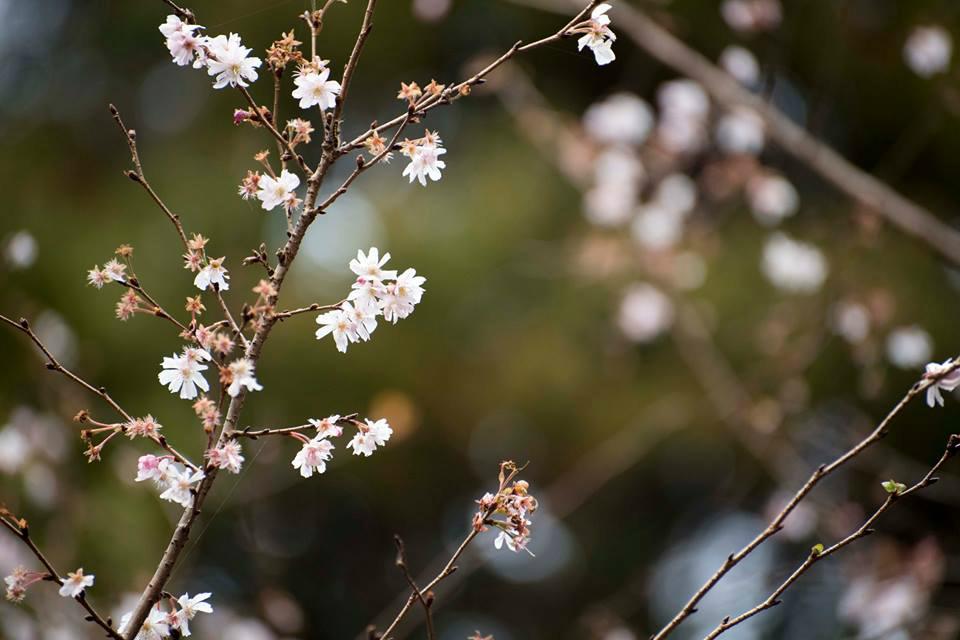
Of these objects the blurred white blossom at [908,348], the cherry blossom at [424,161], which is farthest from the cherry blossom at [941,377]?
the blurred white blossom at [908,348]

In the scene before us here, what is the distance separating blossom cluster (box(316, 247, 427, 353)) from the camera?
819mm

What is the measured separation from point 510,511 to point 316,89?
0.40 m

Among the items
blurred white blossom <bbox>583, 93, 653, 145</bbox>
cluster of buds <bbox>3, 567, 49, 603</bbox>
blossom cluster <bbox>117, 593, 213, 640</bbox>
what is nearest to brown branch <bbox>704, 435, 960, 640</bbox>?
blossom cluster <bbox>117, 593, 213, 640</bbox>

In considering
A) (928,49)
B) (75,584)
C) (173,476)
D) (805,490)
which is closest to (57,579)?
(75,584)

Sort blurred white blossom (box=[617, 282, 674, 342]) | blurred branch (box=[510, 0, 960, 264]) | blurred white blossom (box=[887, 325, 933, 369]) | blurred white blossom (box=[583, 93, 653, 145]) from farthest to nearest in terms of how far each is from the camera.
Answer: blurred white blossom (box=[617, 282, 674, 342]) < blurred white blossom (box=[583, 93, 653, 145]) < blurred white blossom (box=[887, 325, 933, 369]) < blurred branch (box=[510, 0, 960, 264])

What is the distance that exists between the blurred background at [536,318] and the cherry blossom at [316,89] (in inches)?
56.0

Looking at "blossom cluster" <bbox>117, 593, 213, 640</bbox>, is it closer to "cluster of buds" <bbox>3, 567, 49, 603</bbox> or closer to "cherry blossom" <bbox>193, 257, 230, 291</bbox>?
"cluster of buds" <bbox>3, 567, 49, 603</bbox>

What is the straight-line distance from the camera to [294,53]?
822 mm

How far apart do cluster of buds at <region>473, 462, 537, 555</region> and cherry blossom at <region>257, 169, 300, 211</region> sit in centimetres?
30

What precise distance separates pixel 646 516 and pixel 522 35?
2826 mm

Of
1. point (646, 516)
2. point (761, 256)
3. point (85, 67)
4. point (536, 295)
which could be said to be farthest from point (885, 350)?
point (85, 67)

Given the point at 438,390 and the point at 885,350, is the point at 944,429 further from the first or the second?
the point at 438,390

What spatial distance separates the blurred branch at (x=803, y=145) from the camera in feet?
6.66

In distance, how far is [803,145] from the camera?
83.7 inches
